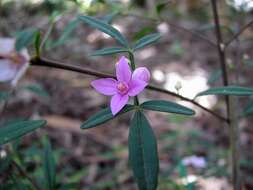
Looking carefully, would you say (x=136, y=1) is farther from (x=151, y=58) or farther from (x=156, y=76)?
(x=156, y=76)

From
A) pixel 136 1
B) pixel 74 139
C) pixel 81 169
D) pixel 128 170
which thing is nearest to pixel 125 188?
pixel 128 170

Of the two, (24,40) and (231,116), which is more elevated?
(24,40)

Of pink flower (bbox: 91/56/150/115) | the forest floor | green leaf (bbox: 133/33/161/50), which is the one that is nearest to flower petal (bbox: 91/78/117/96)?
pink flower (bbox: 91/56/150/115)

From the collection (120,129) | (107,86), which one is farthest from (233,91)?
(120,129)

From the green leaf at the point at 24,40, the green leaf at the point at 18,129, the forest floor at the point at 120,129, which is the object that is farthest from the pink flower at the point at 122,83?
the forest floor at the point at 120,129

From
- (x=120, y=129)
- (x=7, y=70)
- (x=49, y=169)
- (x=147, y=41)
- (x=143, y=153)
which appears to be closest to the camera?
(x=143, y=153)

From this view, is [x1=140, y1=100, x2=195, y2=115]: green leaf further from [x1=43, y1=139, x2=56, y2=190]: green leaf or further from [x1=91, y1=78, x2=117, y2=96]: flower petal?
[x1=43, y1=139, x2=56, y2=190]: green leaf

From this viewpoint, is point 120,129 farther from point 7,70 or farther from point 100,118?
point 100,118
